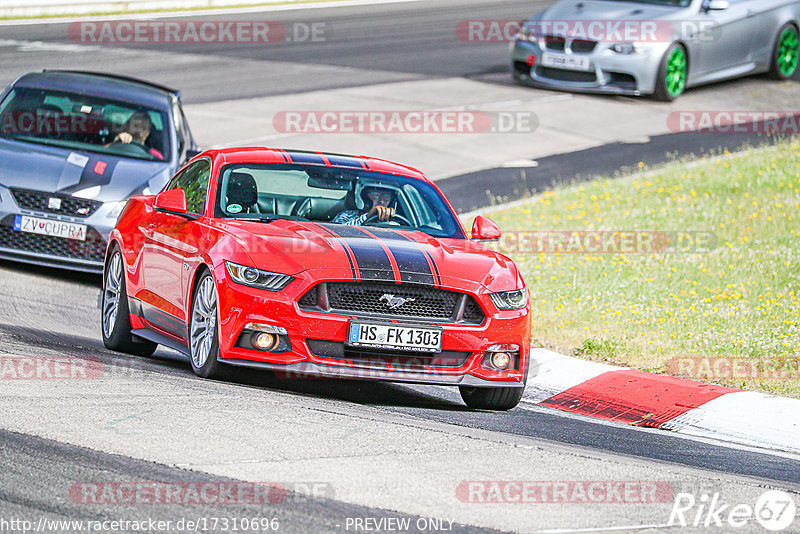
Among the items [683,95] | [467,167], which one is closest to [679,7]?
[683,95]

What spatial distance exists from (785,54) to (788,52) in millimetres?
79

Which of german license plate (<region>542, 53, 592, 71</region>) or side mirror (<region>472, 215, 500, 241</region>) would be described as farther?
german license plate (<region>542, 53, 592, 71</region>)

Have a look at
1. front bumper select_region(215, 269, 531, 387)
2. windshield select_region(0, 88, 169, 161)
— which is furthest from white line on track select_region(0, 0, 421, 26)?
front bumper select_region(215, 269, 531, 387)

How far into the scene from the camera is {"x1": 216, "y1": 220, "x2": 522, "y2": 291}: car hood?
7.80 m

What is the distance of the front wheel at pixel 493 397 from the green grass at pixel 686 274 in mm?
1902

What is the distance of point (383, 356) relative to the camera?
7.81m

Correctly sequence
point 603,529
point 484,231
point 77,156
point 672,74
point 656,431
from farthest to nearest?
point 672,74
point 77,156
point 484,231
point 656,431
point 603,529

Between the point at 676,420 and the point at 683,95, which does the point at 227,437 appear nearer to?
the point at 676,420

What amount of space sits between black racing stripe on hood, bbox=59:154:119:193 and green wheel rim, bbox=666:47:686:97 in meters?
11.6

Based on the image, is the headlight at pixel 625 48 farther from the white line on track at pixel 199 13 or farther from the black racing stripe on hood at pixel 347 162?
the white line on track at pixel 199 13

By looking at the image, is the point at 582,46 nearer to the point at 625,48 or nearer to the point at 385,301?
the point at 625,48

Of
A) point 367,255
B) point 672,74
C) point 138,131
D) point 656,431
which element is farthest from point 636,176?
point 367,255

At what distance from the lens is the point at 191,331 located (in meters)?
8.32

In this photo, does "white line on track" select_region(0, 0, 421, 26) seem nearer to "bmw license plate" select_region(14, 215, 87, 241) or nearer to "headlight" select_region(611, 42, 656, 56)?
"headlight" select_region(611, 42, 656, 56)
